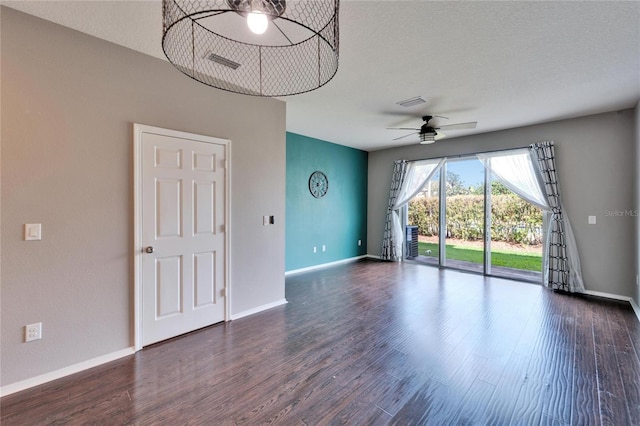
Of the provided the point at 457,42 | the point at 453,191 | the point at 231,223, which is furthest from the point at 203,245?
the point at 453,191

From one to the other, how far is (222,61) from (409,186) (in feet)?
15.7

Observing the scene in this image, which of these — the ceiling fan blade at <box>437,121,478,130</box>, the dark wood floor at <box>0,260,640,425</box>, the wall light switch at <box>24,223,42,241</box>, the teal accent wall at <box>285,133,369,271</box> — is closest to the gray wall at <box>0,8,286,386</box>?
the wall light switch at <box>24,223,42,241</box>

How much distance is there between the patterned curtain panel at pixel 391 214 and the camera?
6.43 m

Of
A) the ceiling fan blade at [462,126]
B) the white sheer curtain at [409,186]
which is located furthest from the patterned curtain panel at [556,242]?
the white sheer curtain at [409,186]

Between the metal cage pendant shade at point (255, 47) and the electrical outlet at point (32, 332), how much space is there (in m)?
2.17

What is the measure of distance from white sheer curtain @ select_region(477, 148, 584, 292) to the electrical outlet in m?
6.20

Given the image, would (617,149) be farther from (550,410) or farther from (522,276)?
(550,410)

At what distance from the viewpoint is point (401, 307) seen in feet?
12.2

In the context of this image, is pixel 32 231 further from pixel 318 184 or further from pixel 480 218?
pixel 480 218

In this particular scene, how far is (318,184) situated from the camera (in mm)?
5992

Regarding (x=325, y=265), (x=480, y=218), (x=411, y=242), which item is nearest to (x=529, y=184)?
(x=480, y=218)

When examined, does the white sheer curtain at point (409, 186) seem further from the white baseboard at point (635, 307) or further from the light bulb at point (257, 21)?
the light bulb at point (257, 21)

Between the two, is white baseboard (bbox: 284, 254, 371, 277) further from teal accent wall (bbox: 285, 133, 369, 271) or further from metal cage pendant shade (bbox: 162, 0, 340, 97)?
metal cage pendant shade (bbox: 162, 0, 340, 97)

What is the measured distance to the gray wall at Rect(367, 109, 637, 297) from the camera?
3967 mm
